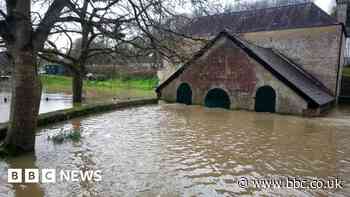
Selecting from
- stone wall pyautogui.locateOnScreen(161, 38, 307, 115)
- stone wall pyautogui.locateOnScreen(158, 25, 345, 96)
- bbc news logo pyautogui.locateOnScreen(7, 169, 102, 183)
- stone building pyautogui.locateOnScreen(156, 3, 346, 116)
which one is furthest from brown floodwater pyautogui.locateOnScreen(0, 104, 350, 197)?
stone wall pyautogui.locateOnScreen(158, 25, 345, 96)

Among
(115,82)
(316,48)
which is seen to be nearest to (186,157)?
(316,48)

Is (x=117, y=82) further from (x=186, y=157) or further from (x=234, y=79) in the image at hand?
(x=186, y=157)

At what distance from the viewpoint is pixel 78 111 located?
12328 millimetres

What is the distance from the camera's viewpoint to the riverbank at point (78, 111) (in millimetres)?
9914

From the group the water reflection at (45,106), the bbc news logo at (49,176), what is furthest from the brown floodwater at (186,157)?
the water reflection at (45,106)

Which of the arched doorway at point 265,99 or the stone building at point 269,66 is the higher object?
the stone building at point 269,66

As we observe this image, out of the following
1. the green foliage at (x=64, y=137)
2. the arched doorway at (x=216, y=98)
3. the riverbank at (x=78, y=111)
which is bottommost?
the green foliage at (x=64, y=137)

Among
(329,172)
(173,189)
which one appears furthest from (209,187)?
(329,172)

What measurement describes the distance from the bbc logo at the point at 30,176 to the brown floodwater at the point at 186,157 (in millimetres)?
144

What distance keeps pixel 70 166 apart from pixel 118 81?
132 feet

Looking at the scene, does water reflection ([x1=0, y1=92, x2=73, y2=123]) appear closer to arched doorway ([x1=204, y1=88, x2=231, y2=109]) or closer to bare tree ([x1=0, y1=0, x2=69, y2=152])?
bare tree ([x1=0, y1=0, x2=69, y2=152])

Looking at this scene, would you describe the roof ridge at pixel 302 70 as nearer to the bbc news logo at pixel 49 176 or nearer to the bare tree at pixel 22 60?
the bare tree at pixel 22 60

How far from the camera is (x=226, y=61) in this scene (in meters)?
16.5

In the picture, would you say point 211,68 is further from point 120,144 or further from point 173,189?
point 173,189
